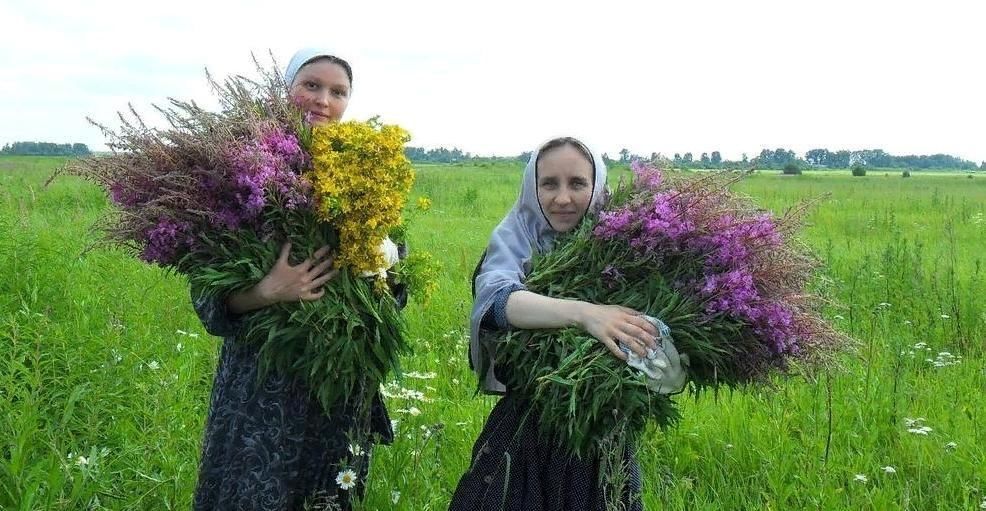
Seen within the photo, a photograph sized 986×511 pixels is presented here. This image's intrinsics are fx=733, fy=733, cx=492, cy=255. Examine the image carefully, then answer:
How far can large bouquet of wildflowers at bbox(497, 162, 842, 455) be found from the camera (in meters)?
2.00

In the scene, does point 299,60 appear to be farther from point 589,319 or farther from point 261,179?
point 589,319

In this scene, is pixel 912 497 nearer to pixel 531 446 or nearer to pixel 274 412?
pixel 531 446

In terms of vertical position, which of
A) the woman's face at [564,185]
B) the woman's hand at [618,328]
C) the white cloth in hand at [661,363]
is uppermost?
the woman's face at [564,185]

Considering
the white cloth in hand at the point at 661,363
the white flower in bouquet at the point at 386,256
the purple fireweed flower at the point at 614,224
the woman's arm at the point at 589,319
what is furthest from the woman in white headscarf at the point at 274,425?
the white cloth in hand at the point at 661,363

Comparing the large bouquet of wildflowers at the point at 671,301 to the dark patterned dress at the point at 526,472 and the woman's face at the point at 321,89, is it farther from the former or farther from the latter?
the woman's face at the point at 321,89

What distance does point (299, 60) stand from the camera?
243 cm

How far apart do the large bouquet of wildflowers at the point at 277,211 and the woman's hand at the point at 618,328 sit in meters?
0.57

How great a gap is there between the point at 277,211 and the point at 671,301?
3.76 feet

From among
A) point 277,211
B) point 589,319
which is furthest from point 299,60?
point 589,319

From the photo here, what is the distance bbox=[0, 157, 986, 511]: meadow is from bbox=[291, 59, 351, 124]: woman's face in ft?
2.41

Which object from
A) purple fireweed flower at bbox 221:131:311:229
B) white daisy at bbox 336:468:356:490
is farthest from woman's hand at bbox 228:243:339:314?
→ white daisy at bbox 336:468:356:490

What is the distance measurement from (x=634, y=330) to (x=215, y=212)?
46.7 inches

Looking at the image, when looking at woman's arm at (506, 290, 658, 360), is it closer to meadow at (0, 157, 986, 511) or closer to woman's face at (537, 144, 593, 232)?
woman's face at (537, 144, 593, 232)

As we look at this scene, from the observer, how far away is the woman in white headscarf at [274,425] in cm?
230
